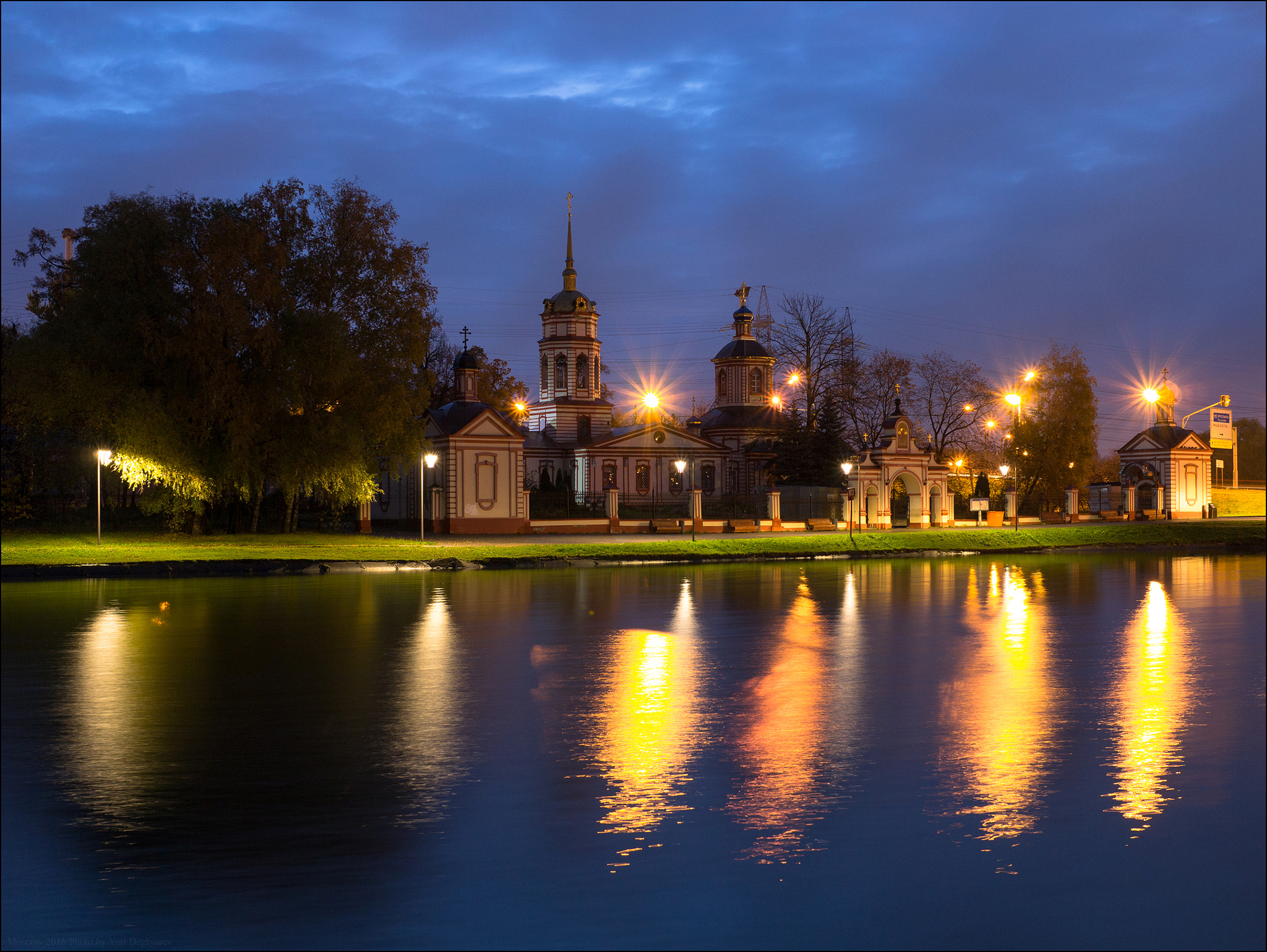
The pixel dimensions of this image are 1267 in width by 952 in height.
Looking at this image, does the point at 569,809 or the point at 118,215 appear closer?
the point at 569,809

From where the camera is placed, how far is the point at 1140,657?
1387cm

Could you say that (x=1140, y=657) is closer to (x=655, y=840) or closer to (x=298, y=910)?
(x=655, y=840)

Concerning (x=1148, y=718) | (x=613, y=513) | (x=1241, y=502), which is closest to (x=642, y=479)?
(x=613, y=513)

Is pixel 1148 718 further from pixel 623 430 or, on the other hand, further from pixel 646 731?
pixel 623 430

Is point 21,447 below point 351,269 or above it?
below

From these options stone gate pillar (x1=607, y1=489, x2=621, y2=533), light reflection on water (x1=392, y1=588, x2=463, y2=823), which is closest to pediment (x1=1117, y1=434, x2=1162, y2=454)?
stone gate pillar (x1=607, y1=489, x2=621, y2=533)

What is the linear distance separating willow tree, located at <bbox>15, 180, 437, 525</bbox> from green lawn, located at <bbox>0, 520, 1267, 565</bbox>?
254 cm

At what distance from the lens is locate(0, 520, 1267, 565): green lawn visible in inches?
1223

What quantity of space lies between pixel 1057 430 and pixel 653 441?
23.4m

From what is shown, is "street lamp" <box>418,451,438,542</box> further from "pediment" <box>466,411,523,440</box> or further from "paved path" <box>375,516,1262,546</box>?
"pediment" <box>466,411,523,440</box>

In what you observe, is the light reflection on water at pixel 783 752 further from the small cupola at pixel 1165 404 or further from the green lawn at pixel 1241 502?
the green lawn at pixel 1241 502

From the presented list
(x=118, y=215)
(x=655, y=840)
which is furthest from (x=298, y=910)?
(x=118, y=215)

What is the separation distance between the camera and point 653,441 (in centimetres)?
6875

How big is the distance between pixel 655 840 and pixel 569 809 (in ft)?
2.75
